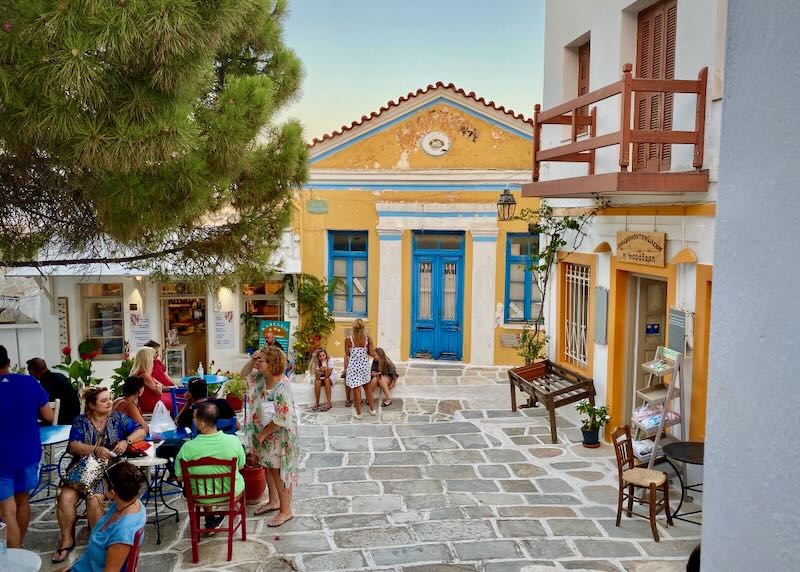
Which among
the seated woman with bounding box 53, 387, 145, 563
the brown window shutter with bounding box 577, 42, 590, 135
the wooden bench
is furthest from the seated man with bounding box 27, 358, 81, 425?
the brown window shutter with bounding box 577, 42, 590, 135

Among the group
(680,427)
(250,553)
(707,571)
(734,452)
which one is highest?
(734,452)

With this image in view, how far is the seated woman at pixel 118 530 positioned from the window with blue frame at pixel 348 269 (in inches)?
391

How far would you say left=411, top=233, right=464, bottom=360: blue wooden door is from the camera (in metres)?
14.3

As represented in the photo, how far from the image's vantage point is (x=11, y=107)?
13.8 ft

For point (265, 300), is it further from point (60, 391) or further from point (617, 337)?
point (617, 337)

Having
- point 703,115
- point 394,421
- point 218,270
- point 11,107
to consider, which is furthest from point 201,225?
point 703,115

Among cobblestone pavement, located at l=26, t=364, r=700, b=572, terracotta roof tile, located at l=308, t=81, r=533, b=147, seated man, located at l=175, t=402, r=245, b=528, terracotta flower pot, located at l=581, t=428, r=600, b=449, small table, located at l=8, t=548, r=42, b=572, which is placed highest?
terracotta roof tile, located at l=308, t=81, r=533, b=147

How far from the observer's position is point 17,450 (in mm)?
5727

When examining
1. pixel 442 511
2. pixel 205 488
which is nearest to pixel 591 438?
pixel 442 511

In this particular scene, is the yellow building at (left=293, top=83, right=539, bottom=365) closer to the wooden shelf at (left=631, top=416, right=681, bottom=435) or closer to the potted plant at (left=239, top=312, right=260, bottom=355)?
the potted plant at (left=239, top=312, right=260, bottom=355)

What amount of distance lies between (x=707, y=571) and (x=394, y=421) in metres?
9.18

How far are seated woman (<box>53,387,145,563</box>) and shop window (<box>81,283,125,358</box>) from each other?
26.0ft

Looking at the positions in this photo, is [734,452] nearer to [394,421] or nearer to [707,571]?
[707,571]

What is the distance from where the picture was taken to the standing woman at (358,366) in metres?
10.8
